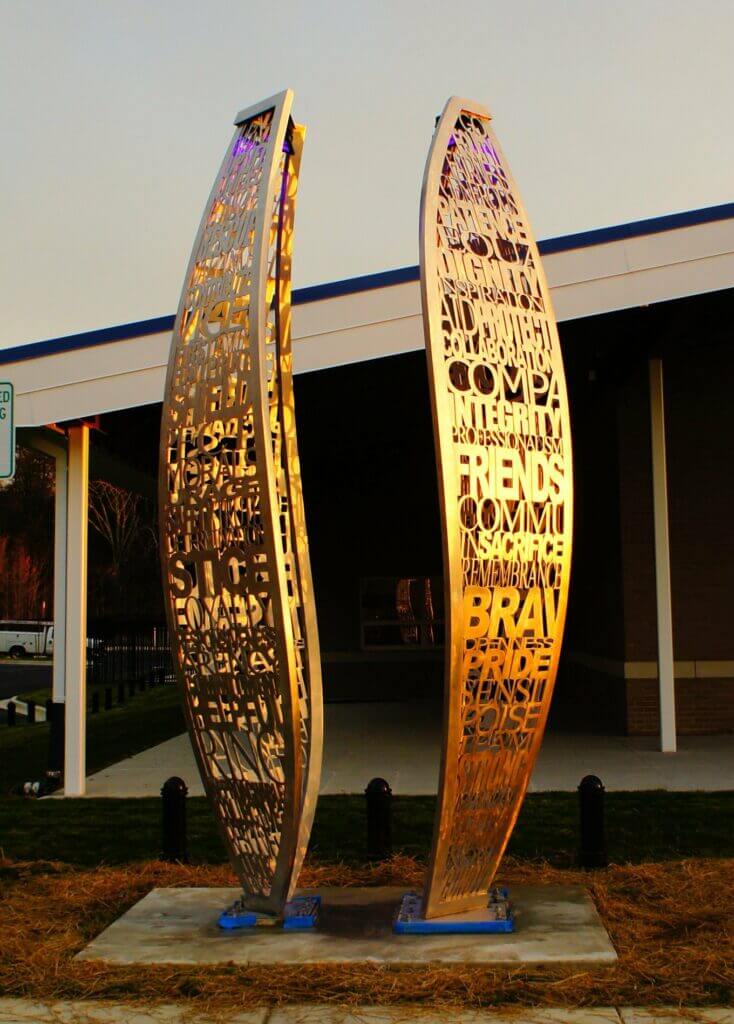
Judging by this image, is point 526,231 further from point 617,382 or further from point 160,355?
point 617,382

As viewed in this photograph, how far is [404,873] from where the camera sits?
805 centimetres

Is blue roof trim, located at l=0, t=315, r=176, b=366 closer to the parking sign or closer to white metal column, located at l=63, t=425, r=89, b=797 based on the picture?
white metal column, located at l=63, t=425, r=89, b=797

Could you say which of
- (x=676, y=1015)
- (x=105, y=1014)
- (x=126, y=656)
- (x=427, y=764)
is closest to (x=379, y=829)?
(x=105, y=1014)

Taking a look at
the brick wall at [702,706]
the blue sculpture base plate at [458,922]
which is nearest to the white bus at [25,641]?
the brick wall at [702,706]

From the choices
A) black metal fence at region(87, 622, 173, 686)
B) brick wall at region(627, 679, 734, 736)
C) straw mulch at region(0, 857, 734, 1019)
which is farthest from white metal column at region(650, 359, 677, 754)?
black metal fence at region(87, 622, 173, 686)

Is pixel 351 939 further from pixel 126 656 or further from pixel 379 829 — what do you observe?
pixel 126 656

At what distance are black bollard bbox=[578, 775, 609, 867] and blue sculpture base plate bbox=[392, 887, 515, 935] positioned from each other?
170 centimetres

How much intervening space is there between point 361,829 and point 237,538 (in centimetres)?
429

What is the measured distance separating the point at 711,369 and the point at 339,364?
6.42m

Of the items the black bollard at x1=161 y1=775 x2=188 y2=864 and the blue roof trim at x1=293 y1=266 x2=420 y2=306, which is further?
the blue roof trim at x1=293 y1=266 x2=420 y2=306

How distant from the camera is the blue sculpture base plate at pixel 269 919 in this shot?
6535 mm

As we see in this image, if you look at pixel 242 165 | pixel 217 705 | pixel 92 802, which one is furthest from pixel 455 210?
pixel 92 802

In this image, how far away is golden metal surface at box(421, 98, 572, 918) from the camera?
20.1 ft

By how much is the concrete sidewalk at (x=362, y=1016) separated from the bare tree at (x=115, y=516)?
43.5m
